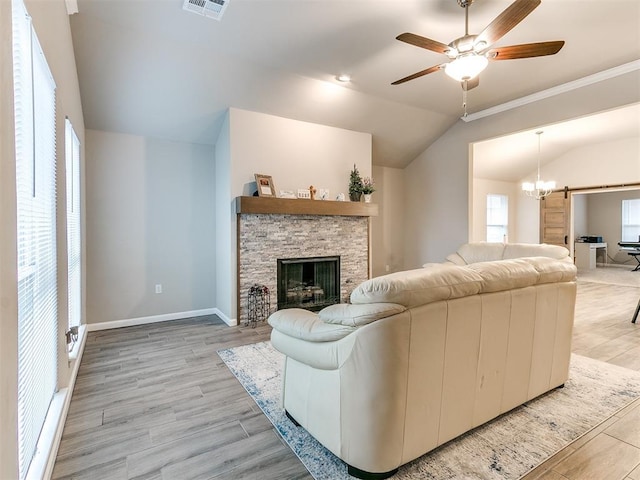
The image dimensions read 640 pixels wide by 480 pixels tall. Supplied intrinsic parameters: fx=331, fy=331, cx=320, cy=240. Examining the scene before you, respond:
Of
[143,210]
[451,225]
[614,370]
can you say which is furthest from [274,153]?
[614,370]

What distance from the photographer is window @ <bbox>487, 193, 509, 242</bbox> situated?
8781 mm

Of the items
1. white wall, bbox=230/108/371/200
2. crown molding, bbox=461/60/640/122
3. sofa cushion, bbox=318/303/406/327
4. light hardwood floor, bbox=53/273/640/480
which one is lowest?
light hardwood floor, bbox=53/273/640/480

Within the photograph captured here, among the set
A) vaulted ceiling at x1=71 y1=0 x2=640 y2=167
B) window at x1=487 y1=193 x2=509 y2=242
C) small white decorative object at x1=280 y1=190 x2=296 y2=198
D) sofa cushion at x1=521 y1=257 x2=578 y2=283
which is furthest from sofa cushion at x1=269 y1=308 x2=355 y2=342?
window at x1=487 y1=193 x2=509 y2=242

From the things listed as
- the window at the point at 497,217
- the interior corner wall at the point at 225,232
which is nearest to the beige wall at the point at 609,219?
the window at the point at 497,217

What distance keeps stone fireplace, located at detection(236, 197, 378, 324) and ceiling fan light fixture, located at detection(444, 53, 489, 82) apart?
2419mm

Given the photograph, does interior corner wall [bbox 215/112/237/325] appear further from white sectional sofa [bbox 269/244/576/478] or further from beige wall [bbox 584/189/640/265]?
beige wall [bbox 584/189/640/265]

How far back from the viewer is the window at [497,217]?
878 cm

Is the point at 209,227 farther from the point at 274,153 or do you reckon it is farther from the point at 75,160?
the point at 75,160

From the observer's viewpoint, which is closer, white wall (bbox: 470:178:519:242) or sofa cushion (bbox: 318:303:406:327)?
sofa cushion (bbox: 318:303:406:327)

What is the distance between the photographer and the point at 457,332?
5.59 ft

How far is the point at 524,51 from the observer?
2.58 m

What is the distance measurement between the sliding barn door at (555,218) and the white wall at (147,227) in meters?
8.22

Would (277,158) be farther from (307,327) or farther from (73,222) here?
(307,327)

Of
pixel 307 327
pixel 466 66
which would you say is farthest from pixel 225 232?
pixel 466 66
